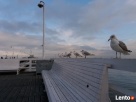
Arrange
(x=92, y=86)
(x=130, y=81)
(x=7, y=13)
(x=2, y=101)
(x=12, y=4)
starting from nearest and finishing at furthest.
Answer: (x=92, y=86)
(x=130, y=81)
(x=2, y=101)
(x=12, y=4)
(x=7, y=13)

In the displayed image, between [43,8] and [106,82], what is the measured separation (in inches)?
535

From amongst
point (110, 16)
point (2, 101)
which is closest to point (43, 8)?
point (110, 16)

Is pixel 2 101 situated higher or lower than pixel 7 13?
lower

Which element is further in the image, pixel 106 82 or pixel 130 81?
pixel 130 81

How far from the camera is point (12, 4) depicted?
62.0ft

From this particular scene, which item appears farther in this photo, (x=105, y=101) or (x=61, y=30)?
(x=61, y=30)

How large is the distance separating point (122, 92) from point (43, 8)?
1355 cm

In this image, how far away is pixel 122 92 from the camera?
309 cm

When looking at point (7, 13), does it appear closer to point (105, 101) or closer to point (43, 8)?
point (43, 8)

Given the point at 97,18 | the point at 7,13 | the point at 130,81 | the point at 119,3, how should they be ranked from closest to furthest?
1. the point at 130,81
2. the point at 119,3
3. the point at 97,18
4. the point at 7,13

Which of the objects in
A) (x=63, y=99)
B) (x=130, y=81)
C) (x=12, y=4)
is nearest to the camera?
(x=63, y=99)

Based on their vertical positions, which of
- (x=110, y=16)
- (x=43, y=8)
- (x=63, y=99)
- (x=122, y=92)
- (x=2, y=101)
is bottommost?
(x=2, y=101)

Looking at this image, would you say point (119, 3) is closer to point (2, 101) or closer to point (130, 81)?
point (130, 81)

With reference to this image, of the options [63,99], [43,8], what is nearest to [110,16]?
[43,8]
